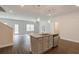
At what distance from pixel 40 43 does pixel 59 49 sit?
1.42ft

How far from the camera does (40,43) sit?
2023 millimetres

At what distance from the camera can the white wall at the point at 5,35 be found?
195cm

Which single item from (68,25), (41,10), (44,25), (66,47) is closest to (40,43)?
(44,25)

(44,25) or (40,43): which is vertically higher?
(44,25)

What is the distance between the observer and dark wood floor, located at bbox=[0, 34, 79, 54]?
72.7 inches

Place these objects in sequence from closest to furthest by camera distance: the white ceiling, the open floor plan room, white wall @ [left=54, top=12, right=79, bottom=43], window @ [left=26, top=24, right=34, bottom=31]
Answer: the white ceiling → the open floor plan room → window @ [left=26, top=24, right=34, bottom=31] → white wall @ [left=54, top=12, right=79, bottom=43]

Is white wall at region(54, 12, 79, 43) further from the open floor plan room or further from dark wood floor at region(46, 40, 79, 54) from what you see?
dark wood floor at region(46, 40, 79, 54)

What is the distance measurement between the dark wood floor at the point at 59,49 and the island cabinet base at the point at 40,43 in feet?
0.44

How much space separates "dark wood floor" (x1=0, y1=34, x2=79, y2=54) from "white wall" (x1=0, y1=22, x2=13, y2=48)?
13cm

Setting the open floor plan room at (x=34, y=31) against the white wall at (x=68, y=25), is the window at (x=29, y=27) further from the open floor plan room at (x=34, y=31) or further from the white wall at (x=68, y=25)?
the white wall at (x=68, y=25)

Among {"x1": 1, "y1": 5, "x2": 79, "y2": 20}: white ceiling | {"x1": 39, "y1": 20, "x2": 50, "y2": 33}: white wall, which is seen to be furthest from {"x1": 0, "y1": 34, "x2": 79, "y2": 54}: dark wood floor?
{"x1": 1, "y1": 5, "x2": 79, "y2": 20}: white ceiling

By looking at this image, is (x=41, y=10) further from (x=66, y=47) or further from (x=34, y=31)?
(x=66, y=47)
